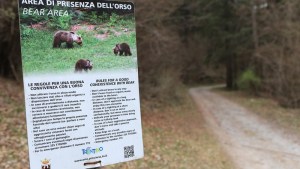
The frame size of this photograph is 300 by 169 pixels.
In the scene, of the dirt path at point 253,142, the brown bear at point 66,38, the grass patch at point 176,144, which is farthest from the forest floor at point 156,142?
the brown bear at point 66,38

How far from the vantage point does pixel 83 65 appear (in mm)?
4402

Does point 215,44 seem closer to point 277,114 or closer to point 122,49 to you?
point 277,114

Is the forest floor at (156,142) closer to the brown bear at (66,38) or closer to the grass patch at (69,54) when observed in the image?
the grass patch at (69,54)

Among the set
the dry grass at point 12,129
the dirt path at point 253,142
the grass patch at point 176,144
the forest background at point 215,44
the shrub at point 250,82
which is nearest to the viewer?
the dry grass at point 12,129

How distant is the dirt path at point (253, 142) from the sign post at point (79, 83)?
5.77m

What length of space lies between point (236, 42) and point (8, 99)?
25286 mm

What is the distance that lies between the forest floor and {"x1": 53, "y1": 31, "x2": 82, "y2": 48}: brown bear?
3974mm

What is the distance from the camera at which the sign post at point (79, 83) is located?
4.08 m

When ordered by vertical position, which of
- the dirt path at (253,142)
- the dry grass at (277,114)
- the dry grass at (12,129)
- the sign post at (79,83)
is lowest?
the dirt path at (253,142)

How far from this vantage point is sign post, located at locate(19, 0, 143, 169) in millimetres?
4078

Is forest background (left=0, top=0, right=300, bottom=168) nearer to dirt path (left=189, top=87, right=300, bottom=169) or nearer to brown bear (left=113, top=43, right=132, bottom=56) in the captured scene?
dirt path (left=189, top=87, right=300, bottom=169)

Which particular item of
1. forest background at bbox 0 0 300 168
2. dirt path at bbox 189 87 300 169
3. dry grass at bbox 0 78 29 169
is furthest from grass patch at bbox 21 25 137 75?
forest background at bbox 0 0 300 168

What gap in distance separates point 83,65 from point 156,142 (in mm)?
7571

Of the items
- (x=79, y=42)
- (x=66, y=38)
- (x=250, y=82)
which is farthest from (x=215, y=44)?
(x=66, y=38)
